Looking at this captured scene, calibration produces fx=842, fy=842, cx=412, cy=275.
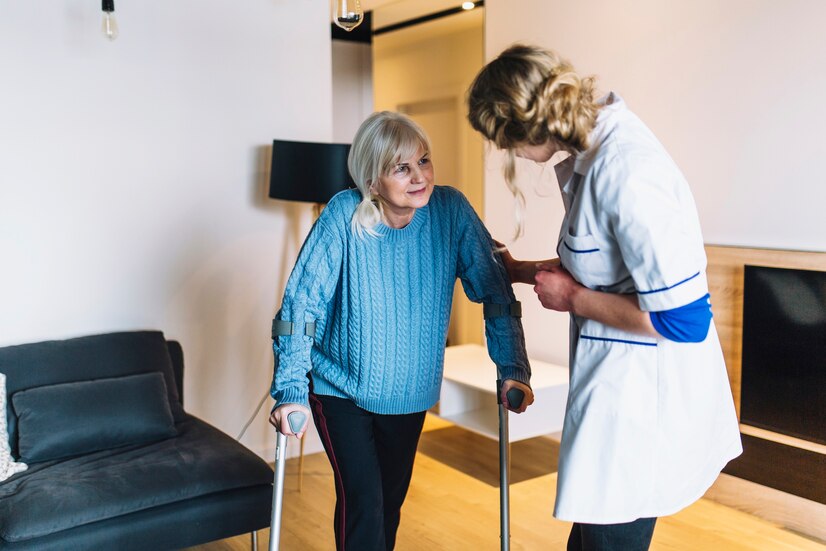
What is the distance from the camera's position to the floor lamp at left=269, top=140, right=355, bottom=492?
346 centimetres

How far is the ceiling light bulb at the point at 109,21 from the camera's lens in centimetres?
313

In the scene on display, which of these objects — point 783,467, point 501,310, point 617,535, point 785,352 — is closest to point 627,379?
point 617,535

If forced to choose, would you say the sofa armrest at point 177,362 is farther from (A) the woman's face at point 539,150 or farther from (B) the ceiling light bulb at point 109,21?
(A) the woman's face at point 539,150

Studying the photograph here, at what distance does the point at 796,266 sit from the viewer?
3.05 meters

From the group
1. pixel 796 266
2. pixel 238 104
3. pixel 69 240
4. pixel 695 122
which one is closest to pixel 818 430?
pixel 796 266

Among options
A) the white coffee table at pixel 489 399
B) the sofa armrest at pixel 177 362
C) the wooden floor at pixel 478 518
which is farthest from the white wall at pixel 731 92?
the sofa armrest at pixel 177 362

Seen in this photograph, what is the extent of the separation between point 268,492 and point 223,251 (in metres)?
1.31

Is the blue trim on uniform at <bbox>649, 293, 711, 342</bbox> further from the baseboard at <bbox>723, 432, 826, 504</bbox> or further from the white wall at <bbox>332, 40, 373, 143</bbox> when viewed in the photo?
the white wall at <bbox>332, 40, 373, 143</bbox>

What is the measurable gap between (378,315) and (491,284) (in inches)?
12.4

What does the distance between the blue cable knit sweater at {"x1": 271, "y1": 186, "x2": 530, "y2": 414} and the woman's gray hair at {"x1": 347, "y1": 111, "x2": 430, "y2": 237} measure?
0.12 ft

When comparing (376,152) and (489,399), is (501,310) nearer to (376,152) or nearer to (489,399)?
(376,152)

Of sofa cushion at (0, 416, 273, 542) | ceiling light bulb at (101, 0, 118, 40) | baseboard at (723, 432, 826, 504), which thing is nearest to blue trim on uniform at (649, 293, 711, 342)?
sofa cushion at (0, 416, 273, 542)

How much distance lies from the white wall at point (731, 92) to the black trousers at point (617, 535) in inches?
69.6

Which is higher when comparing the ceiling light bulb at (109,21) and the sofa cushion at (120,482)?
the ceiling light bulb at (109,21)
